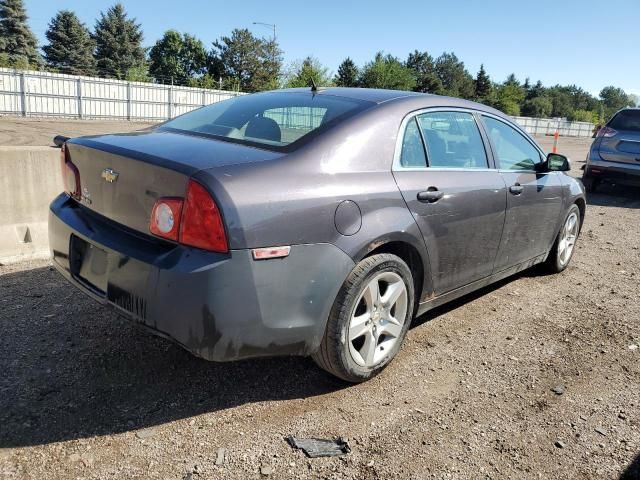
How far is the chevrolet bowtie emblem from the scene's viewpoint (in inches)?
105

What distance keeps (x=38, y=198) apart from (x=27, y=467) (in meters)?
3.19

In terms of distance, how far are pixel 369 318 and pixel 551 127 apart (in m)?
58.1

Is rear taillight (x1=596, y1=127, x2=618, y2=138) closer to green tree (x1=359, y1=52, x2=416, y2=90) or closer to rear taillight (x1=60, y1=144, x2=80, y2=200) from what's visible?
rear taillight (x1=60, y1=144, x2=80, y2=200)

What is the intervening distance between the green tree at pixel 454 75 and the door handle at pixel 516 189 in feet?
366

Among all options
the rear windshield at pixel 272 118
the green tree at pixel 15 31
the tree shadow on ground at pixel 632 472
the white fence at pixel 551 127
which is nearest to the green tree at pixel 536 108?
the white fence at pixel 551 127

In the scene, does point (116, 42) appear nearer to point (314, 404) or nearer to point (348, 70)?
point (348, 70)

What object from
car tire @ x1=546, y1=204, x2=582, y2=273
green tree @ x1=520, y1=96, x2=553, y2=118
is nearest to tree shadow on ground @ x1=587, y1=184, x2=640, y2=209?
car tire @ x1=546, y1=204, x2=582, y2=273

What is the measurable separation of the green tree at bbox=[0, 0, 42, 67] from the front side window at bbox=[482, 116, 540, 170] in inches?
2471

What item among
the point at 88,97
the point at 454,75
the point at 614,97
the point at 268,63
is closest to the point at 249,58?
the point at 268,63

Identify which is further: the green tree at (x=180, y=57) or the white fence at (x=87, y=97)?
the green tree at (x=180, y=57)

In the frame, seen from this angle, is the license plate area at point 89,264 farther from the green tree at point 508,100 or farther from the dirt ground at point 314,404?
the green tree at point 508,100

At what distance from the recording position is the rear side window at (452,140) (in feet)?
11.0

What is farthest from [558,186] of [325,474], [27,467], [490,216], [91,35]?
[91,35]

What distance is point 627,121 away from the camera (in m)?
10.3
